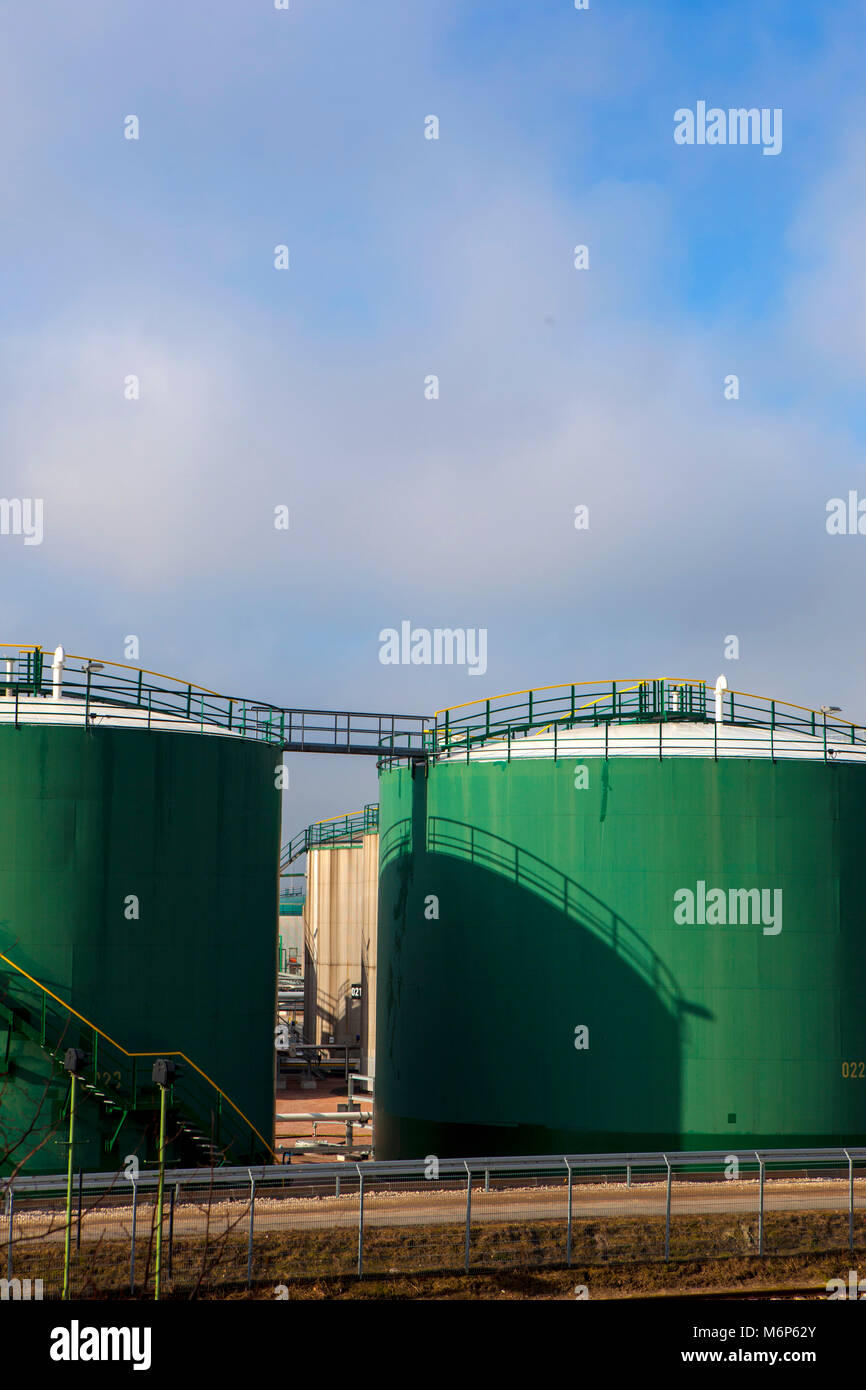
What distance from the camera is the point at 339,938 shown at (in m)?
63.6

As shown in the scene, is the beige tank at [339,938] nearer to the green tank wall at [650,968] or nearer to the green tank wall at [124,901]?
the green tank wall at [650,968]

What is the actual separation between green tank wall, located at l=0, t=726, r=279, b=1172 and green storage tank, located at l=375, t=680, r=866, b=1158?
20.5 ft

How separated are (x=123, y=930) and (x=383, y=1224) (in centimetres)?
800

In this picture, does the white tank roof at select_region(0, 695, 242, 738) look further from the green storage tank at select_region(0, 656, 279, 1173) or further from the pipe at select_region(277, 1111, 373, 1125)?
the pipe at select_region(277, 1111, 373, 1125)

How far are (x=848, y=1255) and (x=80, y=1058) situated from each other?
13.1m

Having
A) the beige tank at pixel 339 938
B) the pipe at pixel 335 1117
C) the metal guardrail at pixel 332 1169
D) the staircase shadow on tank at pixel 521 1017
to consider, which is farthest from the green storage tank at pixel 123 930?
the beige tank at pixel 339 938

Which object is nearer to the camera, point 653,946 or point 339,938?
point 653,946

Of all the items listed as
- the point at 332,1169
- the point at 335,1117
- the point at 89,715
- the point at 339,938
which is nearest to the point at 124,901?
the point at 89,715

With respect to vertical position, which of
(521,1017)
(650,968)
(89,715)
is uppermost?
(89,715)

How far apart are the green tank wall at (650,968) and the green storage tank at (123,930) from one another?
20.1 feet

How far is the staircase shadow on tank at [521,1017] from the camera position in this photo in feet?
103

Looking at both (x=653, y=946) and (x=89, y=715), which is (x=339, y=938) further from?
(x=89, y=715)
